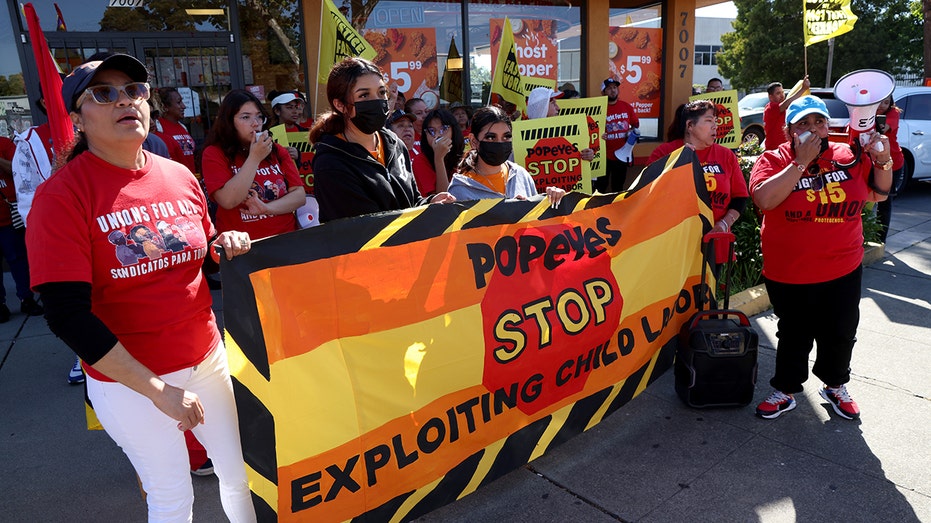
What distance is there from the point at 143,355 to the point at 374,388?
2.73 ft

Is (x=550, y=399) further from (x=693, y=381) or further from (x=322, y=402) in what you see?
(x=322, y=402)

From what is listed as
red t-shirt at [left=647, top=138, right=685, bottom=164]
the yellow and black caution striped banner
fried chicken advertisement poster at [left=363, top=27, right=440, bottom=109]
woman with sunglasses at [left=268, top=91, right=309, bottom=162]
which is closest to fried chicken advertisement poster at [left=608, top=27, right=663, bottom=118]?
fried chicken advertisement poster at [left=363, top=27, right=440, bottom=109]

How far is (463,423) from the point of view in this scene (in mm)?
2795

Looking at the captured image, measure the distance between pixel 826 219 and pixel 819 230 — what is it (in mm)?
70

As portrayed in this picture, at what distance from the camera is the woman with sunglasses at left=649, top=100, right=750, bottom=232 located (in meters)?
4.45

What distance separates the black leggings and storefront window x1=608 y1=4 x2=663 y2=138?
7.50 m

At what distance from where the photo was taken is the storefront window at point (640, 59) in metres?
10.6

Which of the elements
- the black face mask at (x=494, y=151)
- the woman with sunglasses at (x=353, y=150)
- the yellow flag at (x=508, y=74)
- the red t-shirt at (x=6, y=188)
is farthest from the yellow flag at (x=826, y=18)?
the red t-shirt at (x=6, y=188)

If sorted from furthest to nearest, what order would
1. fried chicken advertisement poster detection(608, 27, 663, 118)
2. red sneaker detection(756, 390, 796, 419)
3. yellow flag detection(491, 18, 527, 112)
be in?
1. fried chicken advertisement poster detection(608, 27, 663, 118)
2. yellow flag detection(491, 18, 527, 112)
3. red sneaker detection(756, 390, 796, 419)

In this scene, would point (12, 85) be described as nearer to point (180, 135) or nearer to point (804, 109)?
point (180, 135)

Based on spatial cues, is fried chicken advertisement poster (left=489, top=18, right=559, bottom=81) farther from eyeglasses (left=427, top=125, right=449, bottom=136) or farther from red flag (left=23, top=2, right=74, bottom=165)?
red flag (left=23, top=2, right=74, bottom=165)

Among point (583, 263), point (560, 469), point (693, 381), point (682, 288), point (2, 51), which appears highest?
point (2, 51)

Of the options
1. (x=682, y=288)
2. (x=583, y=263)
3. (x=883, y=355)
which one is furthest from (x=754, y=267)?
(x=583, y=263)

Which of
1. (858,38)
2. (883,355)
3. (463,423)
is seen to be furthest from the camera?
(858,38)
